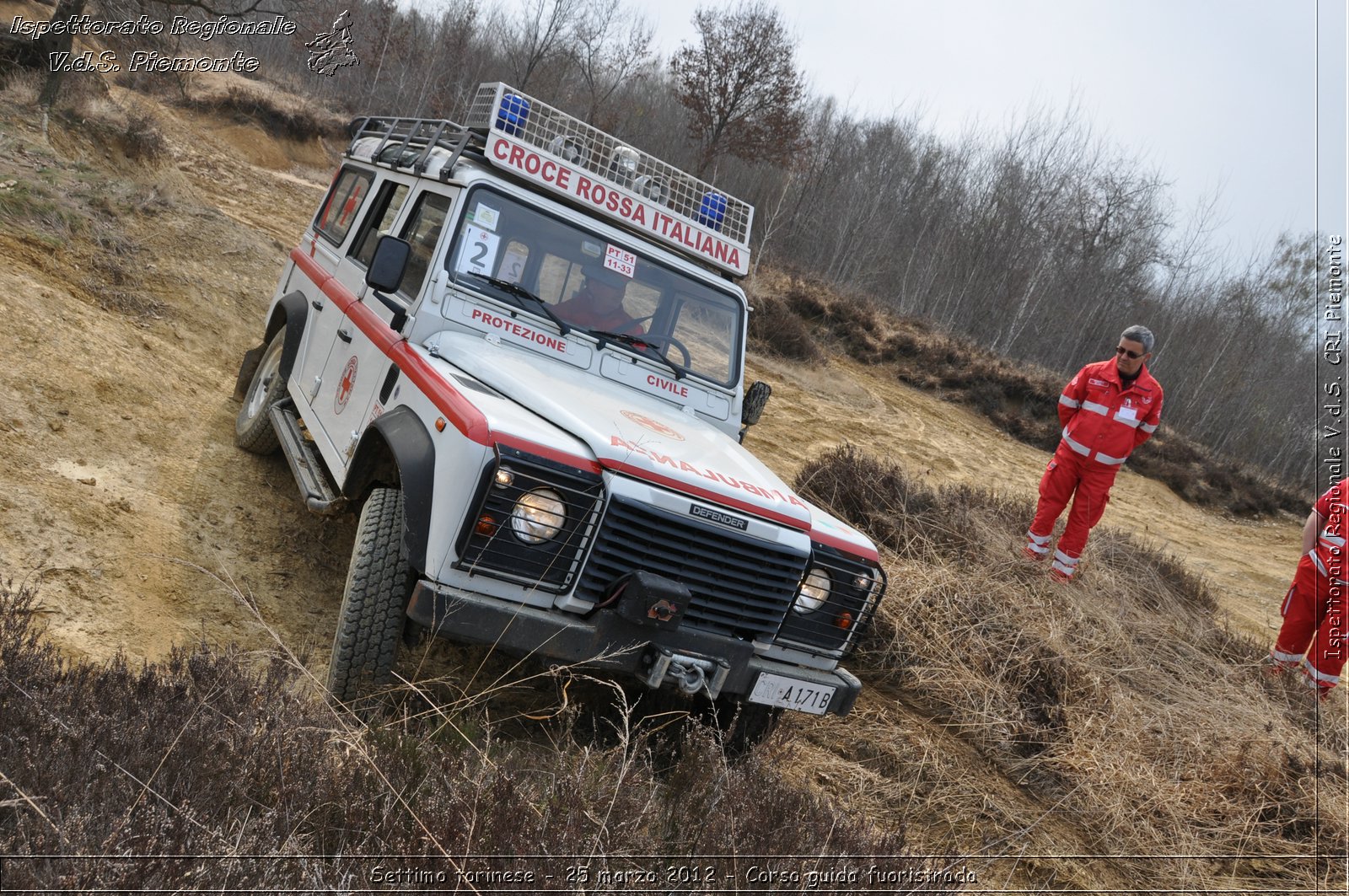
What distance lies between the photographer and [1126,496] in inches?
590

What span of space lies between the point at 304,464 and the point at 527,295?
4.79ft

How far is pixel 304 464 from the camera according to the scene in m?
4.69

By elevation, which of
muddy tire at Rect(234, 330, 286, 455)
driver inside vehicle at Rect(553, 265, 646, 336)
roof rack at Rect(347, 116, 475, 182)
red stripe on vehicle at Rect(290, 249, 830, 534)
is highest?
roof rack at Rect(347, 116, 475, 182)

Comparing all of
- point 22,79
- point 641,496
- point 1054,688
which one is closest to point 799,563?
point 641,496

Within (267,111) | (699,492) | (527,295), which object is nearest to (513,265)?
(527,295)

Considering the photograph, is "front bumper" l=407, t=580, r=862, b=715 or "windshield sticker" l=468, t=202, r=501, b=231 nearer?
"front bumper" l=407, t=580, r=862, b=715

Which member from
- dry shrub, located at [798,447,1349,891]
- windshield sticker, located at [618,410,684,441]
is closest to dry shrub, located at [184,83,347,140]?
dry shrub, located at [798,447,1349,891]

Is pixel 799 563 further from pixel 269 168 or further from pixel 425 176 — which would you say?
pixel 269 168

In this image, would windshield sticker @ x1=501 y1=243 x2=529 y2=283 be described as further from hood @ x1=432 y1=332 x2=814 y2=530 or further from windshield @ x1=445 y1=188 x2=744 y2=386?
hood @ x1=432 y1=332 x2=814 y2=530

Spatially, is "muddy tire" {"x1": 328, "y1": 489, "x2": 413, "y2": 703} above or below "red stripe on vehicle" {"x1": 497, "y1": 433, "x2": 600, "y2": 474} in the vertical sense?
below

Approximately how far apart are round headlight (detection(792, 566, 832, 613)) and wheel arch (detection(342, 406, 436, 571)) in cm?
144

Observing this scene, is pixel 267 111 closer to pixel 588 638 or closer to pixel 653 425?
pixel 653 425

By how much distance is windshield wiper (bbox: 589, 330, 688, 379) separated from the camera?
175 inches

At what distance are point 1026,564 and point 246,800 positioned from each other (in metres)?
5.20
